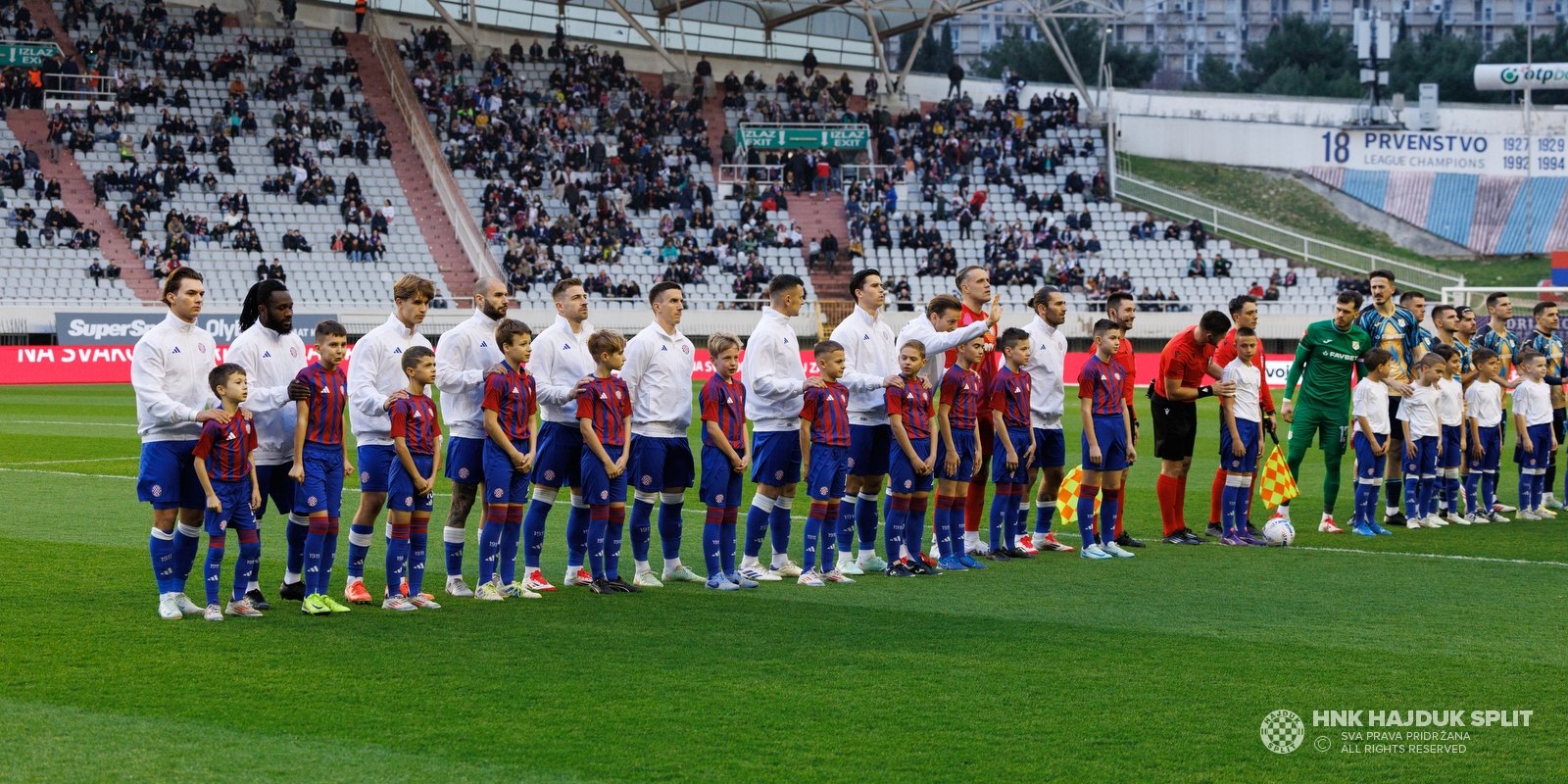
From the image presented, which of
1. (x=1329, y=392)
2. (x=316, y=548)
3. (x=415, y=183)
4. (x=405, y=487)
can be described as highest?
(x=415, y=183)

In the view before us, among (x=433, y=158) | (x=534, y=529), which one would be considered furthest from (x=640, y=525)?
(x=433, y=158)

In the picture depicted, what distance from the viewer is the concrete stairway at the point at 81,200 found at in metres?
35.0

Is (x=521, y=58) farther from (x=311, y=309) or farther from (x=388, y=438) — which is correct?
(x=388, y=438)

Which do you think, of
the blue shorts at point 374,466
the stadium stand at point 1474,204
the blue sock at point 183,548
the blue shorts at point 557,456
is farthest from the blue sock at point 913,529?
the stadium stand at point 1474,204

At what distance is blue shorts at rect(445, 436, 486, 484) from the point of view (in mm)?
9125

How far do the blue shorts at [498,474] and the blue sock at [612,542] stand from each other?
651 mm

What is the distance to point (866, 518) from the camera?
10469mm

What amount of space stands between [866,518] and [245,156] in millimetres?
33326

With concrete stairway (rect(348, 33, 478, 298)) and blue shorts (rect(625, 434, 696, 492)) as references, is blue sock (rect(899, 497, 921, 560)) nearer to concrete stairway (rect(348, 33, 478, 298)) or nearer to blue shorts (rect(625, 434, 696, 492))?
blue shorts (rect(625, 434, 696, 492))

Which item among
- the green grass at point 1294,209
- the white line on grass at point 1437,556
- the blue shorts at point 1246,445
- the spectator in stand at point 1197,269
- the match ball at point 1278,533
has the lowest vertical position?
the white line on grass at point 1437,556

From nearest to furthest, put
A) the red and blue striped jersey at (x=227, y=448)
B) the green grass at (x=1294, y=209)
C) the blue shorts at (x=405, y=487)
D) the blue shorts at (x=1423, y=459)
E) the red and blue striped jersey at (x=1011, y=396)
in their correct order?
the red and blue striped jersey at (x=227, y=448) < the blue shorts at (x=405, y=487) < the red and blue striped jersey at (x=1011, y=396) < the blue shorts at (x=1423, y=459) < the green grass at (x=1294, y=209)

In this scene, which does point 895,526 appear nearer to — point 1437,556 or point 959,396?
point 959,396

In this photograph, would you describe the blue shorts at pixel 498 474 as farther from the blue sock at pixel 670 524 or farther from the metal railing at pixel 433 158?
the metal railing at pixel 433 158

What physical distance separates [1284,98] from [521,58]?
1194 inches
